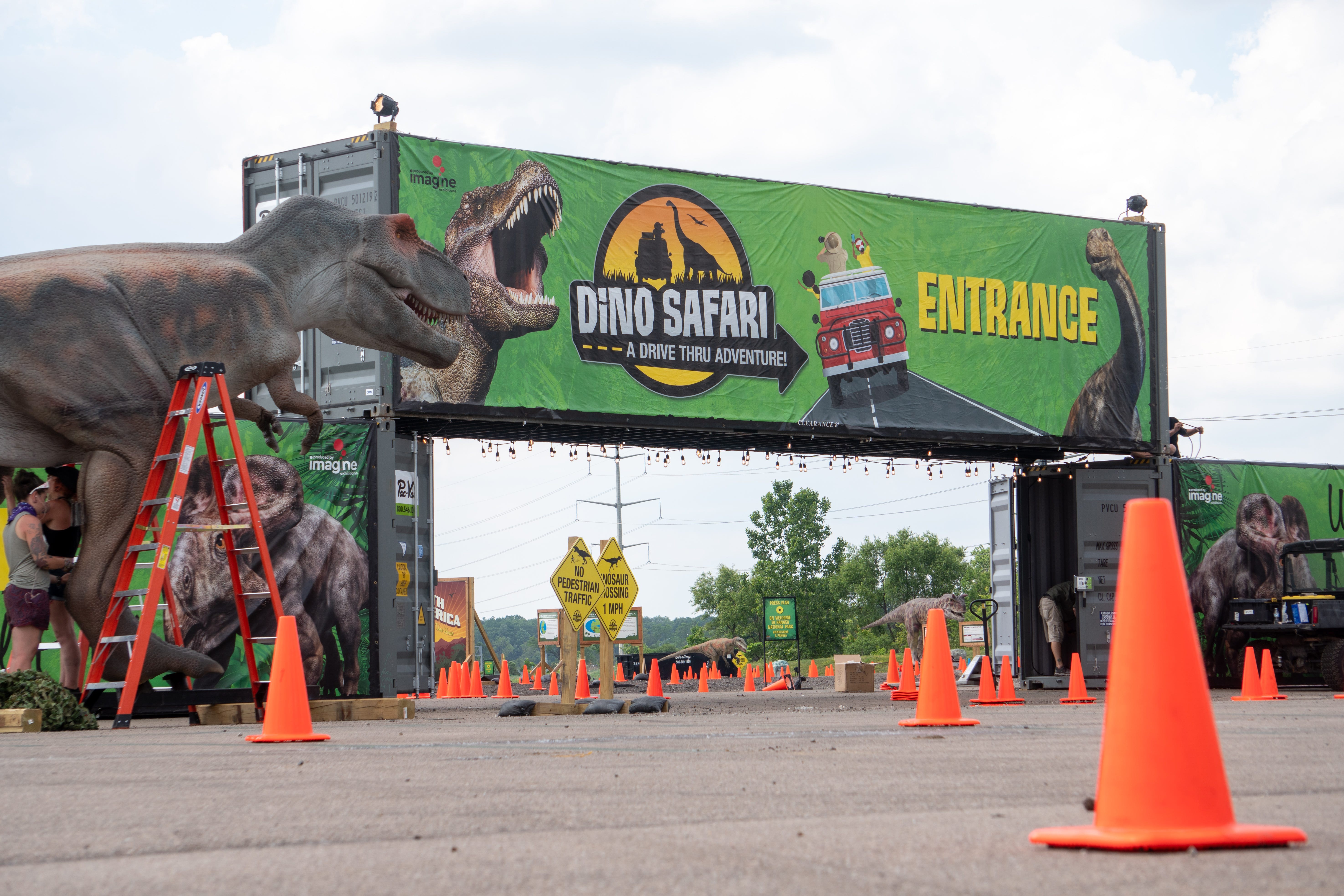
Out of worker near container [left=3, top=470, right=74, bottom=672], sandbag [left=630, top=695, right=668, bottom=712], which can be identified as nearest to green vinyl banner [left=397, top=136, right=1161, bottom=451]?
sandbag [left=630, top=695, right=668, bottom=712]

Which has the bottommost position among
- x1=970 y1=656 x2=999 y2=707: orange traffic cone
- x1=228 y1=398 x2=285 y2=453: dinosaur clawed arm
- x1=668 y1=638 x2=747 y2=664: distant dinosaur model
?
x1=668 y1=638 x2=747 y2=664: distant dinosaur model

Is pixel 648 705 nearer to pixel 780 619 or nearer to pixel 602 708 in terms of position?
pixel 602 708

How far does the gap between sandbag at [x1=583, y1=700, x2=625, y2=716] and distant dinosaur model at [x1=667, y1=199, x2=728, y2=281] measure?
6895 mm

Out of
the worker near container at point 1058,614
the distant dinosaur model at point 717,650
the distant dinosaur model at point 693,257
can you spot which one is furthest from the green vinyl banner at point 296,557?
the distant dinosaur model at point 717,650

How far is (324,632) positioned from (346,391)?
2.79 meters

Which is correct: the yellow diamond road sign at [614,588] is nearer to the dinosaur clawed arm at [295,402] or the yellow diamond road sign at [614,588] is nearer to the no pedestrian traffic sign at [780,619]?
the dinosaur clawed arm at [295,402]

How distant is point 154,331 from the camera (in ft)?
35.4

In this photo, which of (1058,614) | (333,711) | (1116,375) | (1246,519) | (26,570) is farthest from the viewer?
(1246,519)

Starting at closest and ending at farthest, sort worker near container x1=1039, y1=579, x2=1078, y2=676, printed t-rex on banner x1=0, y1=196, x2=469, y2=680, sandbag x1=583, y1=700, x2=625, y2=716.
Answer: printed t-rex on banner x1=0, y1=196, x2=469, y2=680, sandbag x1=583, y1=700, x2=625, y2=716, worker near container x1=1039, y1=579, x2=1078, y2=676

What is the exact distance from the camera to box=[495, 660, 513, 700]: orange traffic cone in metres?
23.5

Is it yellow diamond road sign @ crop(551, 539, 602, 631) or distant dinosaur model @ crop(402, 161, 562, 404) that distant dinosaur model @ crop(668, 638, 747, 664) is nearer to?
distant dinosaur model @ crop(402, 161, 562, 404)

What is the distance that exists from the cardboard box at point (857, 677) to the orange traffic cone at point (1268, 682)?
6450mm

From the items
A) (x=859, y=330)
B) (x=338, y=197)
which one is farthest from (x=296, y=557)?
(x=859, y=330)

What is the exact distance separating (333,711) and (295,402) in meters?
2.57
